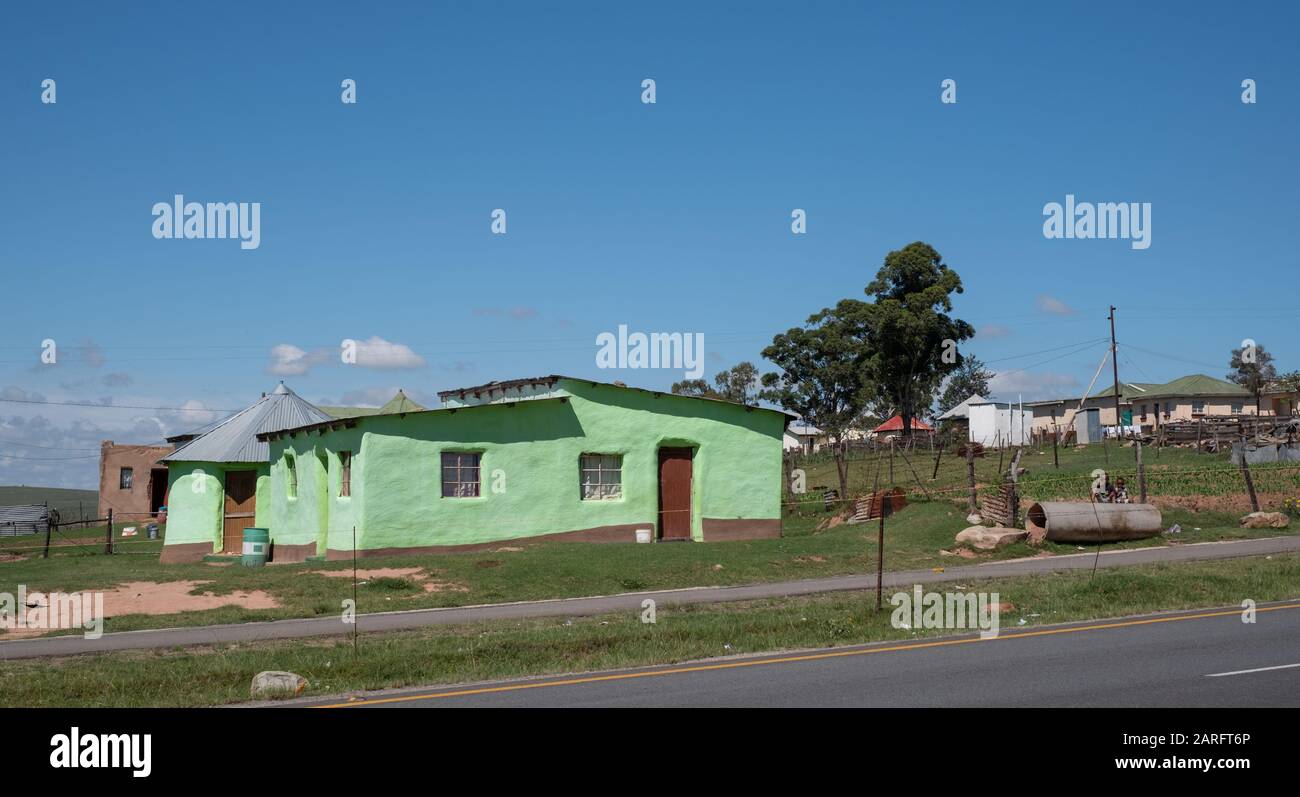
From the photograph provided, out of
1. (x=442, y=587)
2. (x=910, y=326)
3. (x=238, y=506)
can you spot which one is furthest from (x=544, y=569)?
(x=910, y=326)

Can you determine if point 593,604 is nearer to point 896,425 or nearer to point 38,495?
point 896,425

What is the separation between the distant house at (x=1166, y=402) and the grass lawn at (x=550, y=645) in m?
60.9

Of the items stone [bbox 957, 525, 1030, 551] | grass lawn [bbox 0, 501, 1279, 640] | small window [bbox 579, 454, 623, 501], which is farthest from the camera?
small window [bbox 579, 454, 623, 501]

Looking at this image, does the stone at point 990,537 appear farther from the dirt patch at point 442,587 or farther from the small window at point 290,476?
the small window at point 290,476

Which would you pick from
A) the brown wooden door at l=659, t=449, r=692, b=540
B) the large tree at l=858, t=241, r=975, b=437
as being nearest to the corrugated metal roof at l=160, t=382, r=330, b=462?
the brown wooden door at l=659, t=449, r=692, b=540

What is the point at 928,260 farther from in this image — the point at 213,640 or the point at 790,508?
the point at 213,640

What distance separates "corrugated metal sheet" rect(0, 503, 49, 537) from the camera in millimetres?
63844

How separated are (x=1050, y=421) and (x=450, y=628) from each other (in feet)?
240

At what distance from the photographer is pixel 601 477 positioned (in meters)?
30.5

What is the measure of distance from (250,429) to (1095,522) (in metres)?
25.5

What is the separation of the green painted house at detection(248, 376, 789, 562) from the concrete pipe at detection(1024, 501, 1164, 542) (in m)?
7.80

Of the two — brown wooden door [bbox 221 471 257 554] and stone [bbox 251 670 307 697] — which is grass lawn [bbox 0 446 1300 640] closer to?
brown wooden door [bbox 221 471 257 554]
